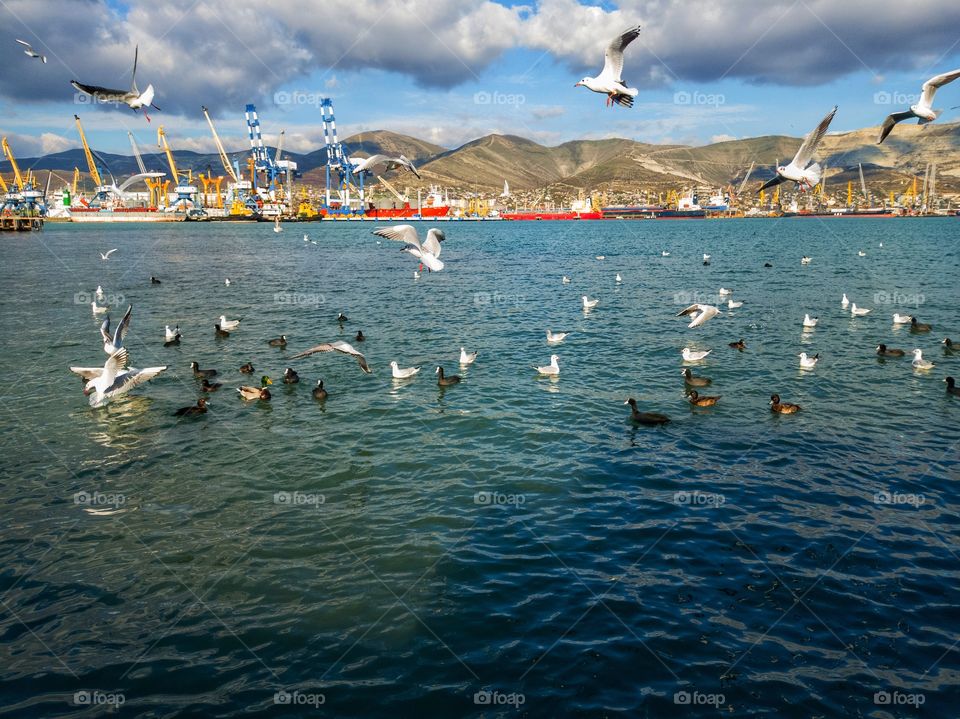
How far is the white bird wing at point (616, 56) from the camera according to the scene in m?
13.6

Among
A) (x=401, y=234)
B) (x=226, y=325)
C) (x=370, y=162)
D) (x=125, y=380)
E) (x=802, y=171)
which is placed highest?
(x=370, y=162)

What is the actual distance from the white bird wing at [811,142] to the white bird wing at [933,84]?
224cm

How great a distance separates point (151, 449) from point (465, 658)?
1060 cm

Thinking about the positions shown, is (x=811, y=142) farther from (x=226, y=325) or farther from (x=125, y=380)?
(x=226, y=325)

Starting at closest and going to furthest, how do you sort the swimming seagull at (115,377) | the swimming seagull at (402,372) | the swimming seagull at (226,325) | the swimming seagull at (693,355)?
the swimming seagull at (115,377) → the swimming seagull at (402,372) → the swimming seagull at (693,355) → the swimming seagull at (226,325)

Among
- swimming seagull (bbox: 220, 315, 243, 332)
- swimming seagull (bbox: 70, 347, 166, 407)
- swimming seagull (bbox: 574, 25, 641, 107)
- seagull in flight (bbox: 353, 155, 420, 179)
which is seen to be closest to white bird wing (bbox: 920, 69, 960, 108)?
swimming seagull (bbox: 574, 25, 641, 107)

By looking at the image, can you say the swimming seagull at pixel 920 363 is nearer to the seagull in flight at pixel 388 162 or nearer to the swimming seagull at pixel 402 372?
the swimming seagull at pixel 402 372

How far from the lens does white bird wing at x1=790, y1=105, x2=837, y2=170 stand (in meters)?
13.5

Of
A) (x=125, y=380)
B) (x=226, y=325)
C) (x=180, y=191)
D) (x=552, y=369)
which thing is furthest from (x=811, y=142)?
(x=180, y=191)

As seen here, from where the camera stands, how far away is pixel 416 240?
18250mm

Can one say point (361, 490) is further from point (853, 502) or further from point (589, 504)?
point (853, 502)

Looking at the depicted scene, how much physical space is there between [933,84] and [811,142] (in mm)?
2665

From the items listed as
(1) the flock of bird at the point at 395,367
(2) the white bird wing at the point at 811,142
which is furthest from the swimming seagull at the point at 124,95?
(2) the white bird wing at the point at 811,142

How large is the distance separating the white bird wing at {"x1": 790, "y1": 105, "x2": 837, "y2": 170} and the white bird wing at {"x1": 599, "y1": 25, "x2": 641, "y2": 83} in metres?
4.85
